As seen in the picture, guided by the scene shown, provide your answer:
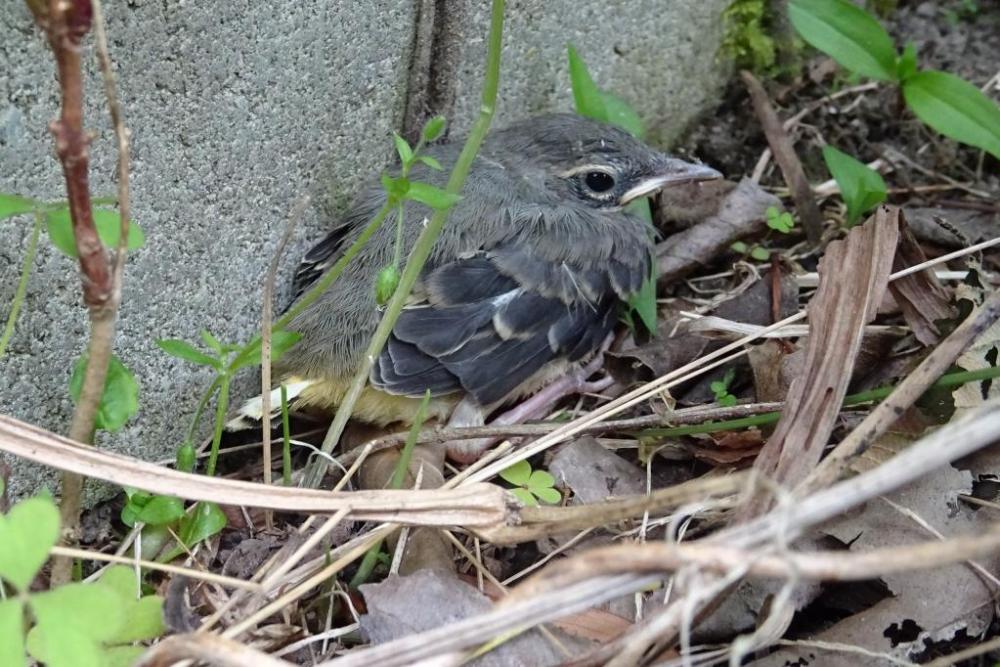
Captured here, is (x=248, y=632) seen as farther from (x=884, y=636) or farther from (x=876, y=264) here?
(x=876, y=264)

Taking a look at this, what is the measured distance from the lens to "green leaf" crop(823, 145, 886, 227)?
232 centimetres

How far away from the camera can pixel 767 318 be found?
2.34 metres

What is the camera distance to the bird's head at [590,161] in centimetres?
232

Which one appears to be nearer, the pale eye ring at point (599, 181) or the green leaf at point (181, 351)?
the green leaf at point (181, 351)

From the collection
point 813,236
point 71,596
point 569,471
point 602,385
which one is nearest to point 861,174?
point 813,236

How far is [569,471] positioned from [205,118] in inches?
35.8

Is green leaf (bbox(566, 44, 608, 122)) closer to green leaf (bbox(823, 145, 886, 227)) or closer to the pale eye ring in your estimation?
the pale eye ring

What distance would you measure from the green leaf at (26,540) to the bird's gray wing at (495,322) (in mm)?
929

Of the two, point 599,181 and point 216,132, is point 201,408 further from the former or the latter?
point 599,181

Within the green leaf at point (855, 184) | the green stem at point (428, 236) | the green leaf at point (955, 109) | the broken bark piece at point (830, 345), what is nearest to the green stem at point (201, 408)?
the green stem at point (428, 236)

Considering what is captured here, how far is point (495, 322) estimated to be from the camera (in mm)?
2137

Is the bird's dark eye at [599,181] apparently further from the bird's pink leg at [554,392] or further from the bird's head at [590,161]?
the bird's pink leg at [554,392]

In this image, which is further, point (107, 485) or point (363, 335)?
point (363, 335)

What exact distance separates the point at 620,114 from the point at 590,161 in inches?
8.9
